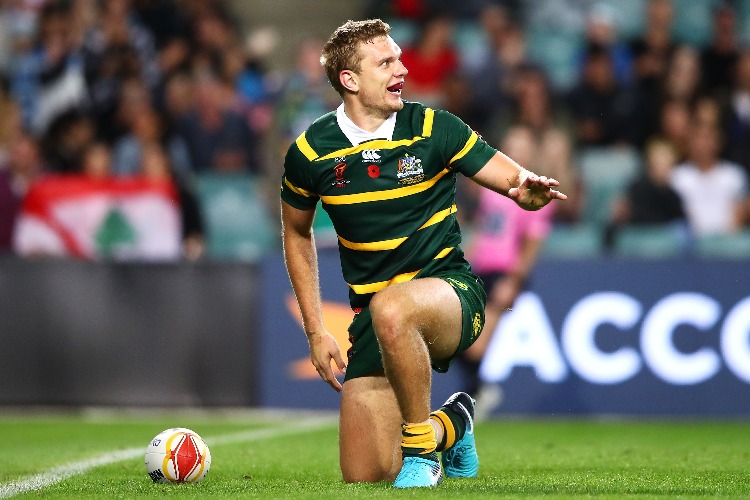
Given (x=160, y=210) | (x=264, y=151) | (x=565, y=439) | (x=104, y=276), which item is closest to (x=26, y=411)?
(x=104, y=276)

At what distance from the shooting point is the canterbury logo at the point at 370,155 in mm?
5914

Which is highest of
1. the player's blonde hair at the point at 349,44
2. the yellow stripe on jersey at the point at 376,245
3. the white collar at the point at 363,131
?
the player's blonde hair at the point at 349,44

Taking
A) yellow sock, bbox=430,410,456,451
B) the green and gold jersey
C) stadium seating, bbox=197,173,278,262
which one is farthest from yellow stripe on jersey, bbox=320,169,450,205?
stadium seating, bbox=197,173,278,262

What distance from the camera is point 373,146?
5938mm

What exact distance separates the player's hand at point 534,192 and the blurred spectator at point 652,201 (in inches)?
267

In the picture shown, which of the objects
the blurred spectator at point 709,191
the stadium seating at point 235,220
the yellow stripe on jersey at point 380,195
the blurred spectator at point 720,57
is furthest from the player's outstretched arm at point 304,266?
the blurred spectator at point 720,57

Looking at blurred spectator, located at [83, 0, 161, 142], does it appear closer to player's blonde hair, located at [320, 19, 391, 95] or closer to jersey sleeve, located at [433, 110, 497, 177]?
player's blonde hair, located at [320, 19, 391, 95]

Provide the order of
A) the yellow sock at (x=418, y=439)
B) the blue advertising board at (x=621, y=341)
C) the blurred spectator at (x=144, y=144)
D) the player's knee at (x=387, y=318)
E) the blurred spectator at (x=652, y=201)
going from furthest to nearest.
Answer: the blurred spectator at (x=144, y=144)
the blurred spectator at (x=652, y=201)
the blue advertising board at (x=621, y=341)
the yellow sock at (x=418, y=439)
the player's knee at (x=387, y=318)

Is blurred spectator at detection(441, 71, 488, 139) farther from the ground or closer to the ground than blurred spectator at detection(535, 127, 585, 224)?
farther from the ground

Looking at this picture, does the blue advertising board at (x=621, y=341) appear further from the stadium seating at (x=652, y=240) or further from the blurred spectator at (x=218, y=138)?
the blurred spectator at (x=218, y=138)

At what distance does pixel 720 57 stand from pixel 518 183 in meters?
8.80

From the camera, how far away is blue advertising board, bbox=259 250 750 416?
10.9 m

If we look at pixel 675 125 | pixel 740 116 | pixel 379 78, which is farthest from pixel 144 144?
pixel 379 78

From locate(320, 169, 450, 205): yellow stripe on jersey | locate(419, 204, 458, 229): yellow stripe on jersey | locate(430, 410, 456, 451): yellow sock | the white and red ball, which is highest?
locate(320, 169, 450, 205): yellow stripe on jersey
